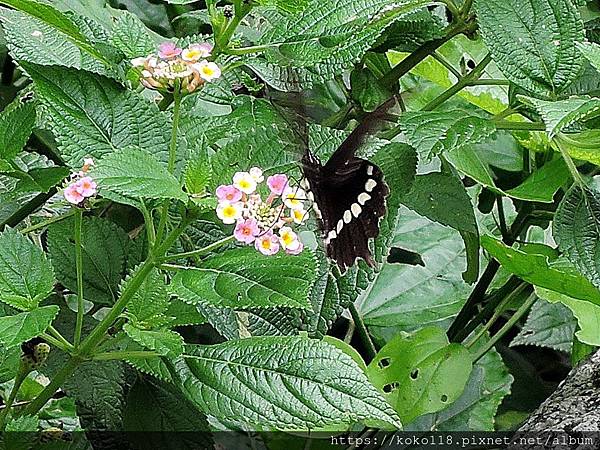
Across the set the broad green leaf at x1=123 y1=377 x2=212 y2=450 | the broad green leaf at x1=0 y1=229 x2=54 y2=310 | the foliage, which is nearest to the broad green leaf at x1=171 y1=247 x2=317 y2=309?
the foliage

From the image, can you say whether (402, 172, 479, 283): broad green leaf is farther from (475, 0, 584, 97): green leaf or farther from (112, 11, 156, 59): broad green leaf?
(112, 11, 156, 59): broad green leaf

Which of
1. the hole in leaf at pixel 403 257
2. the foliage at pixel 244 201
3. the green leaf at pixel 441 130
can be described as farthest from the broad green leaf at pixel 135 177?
the hole in leaf at pixel 403 257

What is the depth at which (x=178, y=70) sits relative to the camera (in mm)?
556

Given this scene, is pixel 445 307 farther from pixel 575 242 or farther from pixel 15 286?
pixel 15 286

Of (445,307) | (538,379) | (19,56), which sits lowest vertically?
(538,379)

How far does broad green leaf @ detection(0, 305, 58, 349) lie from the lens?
51 cm

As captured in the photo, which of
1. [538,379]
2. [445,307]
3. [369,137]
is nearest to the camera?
[369,137]

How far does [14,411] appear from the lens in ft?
2.47

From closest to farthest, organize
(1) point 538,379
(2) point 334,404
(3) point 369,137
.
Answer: (2) point 334,404, (3) point 369,137, (1) point 538,379

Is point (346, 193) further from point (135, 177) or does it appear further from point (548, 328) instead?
point (548, 328)

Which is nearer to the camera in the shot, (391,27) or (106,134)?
(106,134)

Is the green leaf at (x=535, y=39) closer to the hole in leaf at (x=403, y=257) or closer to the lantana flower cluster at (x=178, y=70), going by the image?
the lantana flower cluster at (x=178, y=70)

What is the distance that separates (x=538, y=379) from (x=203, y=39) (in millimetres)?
837

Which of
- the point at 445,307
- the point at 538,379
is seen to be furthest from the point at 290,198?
the point at 538,379
